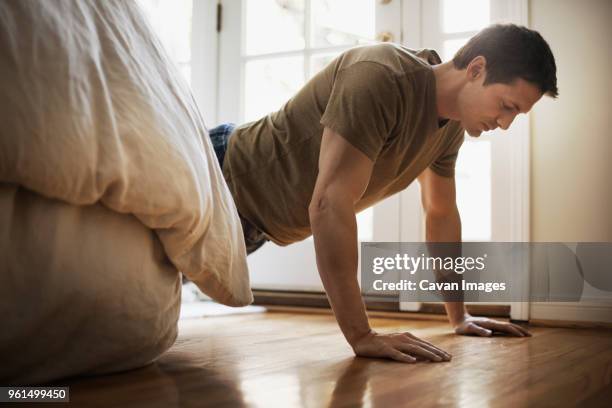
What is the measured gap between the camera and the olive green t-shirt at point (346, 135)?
1302 mm

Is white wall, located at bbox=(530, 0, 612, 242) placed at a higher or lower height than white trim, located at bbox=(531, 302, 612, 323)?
higher

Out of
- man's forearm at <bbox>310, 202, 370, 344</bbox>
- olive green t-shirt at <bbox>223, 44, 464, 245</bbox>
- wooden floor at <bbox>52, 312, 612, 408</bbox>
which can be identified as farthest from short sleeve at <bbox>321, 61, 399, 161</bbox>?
wooden floor at <bbox>52, 312, 612, 408</bbox>

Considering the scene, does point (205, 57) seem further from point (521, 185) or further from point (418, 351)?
point (418, 351)

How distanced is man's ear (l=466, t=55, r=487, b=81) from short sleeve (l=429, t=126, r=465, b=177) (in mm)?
262

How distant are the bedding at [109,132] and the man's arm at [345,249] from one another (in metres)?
0.20

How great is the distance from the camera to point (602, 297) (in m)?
1.94

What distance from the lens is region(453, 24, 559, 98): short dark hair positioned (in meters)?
1.39

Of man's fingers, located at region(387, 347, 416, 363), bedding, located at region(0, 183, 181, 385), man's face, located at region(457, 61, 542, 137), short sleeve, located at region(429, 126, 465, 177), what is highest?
man's face, located at region(457, 61, 542, 137)

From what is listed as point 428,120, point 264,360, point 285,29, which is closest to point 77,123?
point 264,360

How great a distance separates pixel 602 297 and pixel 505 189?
425 mm

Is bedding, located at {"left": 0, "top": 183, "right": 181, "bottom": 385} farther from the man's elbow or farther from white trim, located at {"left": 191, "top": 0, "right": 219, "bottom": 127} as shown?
white trim, located at {"left": 191, "top": 0, "right": 219, "bottom": 127}

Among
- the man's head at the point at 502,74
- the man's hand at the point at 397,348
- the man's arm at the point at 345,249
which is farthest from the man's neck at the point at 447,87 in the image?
the man's hand at the point at 397,348

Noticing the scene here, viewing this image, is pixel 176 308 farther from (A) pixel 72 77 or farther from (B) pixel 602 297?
(B) pixel 602 297

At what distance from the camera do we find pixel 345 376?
106 cm
